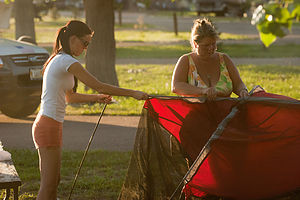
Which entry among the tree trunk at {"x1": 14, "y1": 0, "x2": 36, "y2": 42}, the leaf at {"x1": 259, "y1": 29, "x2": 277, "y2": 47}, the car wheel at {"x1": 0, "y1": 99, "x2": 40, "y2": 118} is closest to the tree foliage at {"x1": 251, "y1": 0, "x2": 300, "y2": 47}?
the leaf at {"x1": 259, "y1": 29, "x2": 277, "y2": 47}

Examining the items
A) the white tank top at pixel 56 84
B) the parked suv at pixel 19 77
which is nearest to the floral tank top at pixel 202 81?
the white tank top at pixel 56 84

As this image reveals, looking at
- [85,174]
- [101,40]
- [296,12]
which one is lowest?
[85,174]

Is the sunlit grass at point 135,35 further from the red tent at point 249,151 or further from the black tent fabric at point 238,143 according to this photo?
the red tent at point 249,151

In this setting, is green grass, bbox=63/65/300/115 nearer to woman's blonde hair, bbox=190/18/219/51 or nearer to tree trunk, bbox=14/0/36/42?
tree trunk, bbox=14/0/36/42

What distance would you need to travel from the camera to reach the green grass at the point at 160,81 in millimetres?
11891

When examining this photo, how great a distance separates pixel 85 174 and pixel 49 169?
2.71 meters

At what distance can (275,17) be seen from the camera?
261 centimetres

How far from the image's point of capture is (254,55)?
2033 centimetres

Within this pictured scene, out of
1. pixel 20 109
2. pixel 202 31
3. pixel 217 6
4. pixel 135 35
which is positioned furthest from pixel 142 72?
pixel 217 6

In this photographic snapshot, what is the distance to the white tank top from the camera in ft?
15.1

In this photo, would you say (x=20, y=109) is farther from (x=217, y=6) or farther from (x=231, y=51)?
(x=217, y=6)

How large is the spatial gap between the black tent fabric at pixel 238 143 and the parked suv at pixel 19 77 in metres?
5.11

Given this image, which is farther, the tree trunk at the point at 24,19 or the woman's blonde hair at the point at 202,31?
the tree trunk at the point at 24,19

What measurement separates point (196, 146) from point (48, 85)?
146 cm
